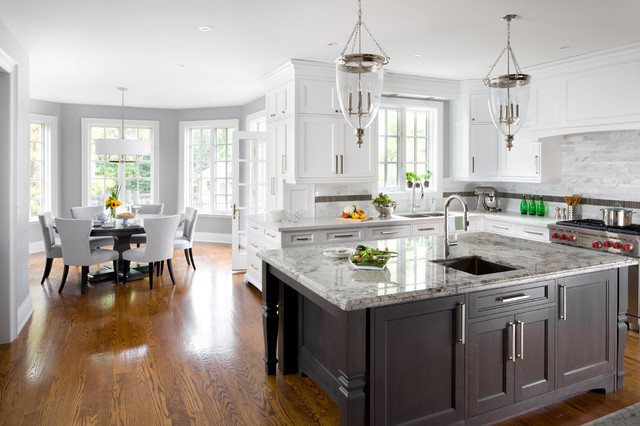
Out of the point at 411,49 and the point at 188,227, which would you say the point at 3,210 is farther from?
the point at 411,49

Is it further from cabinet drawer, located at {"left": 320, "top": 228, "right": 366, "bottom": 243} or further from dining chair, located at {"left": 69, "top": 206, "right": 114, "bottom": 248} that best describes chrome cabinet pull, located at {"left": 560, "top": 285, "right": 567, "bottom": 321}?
dining chair, located at {"left": 69, "top": 206, "right": 114, "bottom": 248}

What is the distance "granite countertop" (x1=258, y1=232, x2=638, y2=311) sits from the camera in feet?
7.20

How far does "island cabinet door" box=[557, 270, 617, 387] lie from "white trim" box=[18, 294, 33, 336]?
4.36 m

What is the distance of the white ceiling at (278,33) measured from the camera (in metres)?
3.36

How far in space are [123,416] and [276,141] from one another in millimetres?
3576

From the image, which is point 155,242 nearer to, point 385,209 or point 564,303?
point 385,209

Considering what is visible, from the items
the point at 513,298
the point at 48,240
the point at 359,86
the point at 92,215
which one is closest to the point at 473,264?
the point at 513,298

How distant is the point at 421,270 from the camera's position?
103 inches

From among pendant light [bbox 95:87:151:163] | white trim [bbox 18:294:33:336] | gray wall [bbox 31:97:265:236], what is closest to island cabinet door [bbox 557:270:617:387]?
white trim [bbox 18:294:33:336]

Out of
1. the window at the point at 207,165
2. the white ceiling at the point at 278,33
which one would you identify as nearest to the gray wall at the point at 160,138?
the window at the point at 207,165

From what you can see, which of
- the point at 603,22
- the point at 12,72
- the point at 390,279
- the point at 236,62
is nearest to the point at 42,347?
the point at 12,72

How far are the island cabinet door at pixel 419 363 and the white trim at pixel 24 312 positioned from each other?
11.5 ft

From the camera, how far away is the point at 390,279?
2.41 metres

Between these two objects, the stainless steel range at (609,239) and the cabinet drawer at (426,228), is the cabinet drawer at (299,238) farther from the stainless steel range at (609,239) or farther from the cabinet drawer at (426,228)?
the stainless steel range at (609,239)
